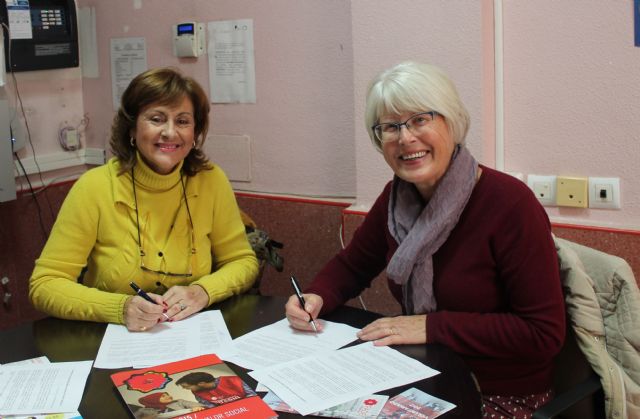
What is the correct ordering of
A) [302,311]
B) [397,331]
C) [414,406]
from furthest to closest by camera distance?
[302,311] → [397,331] → [414,406]

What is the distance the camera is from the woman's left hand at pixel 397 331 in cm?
161

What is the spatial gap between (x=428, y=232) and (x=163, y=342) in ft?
2.22

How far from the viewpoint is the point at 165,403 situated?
1.33 metres

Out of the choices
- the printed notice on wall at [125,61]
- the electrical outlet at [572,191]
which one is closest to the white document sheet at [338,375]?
the electrical outlet at [572,191]

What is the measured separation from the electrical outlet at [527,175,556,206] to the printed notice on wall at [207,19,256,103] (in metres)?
1.25

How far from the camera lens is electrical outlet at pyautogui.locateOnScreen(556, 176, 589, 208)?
87.5 inches

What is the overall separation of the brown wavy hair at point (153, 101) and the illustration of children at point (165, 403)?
913 mm

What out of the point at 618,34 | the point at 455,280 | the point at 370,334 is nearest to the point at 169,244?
the point at 370,334

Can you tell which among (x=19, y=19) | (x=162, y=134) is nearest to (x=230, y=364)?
(x=162, y=134)

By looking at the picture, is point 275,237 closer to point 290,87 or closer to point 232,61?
point 290,87

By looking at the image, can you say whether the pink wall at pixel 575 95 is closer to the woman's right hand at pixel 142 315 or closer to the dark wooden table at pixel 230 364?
the dark wooden table at pixel 230 364

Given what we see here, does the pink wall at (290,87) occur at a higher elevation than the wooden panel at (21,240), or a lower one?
higher

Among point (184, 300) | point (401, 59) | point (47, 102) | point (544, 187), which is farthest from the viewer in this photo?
point (47, 102)

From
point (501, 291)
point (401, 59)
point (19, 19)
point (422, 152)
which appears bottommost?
point (501, 291)
